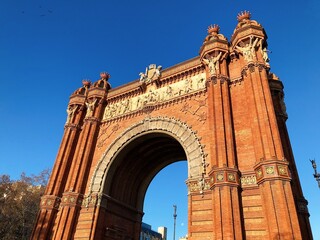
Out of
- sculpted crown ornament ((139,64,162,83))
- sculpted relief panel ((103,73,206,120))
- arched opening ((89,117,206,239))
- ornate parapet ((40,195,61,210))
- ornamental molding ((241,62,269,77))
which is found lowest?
ornate parapet ((40,195,61,210))

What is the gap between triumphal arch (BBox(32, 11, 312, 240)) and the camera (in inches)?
456

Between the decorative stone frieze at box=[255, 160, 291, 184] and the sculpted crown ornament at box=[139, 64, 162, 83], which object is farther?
the sculpted crown ornament at box=[139, 64, 162, 83]

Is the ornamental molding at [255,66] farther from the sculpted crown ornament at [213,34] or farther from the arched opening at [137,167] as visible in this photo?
the arched opening at [137,167]

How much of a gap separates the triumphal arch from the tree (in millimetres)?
14499

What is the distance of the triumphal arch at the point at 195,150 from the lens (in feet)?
38.0

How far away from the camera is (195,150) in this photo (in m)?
15.1

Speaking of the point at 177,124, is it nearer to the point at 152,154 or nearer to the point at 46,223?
the point at 152,154

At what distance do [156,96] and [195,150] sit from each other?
5980mm

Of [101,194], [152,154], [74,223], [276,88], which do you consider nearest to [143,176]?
[152,154]

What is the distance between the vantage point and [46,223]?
17062 mm

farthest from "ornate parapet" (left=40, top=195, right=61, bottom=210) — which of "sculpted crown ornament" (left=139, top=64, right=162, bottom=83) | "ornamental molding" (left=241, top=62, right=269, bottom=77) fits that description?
"ornamental molding" (left=241, top=62, right=269, bottom=77)

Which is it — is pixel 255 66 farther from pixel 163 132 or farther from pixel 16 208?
pixel 16 208

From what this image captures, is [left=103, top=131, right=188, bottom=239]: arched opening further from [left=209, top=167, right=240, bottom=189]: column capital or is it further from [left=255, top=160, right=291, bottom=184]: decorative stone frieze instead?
[left=255, top=160, right=291, bottom=184]: decorative stone frieze

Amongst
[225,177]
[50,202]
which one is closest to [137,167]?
[50,202]
